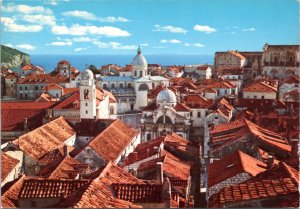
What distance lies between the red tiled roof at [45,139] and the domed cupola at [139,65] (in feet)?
68.1

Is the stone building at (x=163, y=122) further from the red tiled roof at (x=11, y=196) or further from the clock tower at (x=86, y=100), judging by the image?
the red tiled roof at (x=11, y=196)

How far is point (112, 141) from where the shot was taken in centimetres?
2169

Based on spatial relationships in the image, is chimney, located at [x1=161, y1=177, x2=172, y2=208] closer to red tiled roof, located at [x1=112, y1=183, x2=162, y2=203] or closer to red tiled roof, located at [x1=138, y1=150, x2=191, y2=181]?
red tiled roof, located at [x1=112, y1=183, x2=162, y2=203]

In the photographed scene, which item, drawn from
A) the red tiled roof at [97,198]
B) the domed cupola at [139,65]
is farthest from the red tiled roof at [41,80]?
the red tiled roof at [97,198]

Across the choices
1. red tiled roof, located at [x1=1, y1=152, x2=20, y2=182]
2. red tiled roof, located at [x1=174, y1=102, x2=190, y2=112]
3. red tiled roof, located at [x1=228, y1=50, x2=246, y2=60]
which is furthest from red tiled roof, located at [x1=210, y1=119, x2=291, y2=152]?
red tiled roof, located at [x1=228, y1=50, x2=246, y2=60]

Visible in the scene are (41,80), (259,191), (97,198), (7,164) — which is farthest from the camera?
(41,80)

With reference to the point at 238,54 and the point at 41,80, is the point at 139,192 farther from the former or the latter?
the point at 238,54

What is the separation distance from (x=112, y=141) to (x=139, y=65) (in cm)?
2460

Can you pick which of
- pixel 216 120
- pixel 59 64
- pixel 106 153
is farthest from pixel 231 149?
pixel 59 64

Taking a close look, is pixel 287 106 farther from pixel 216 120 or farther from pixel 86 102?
pixel 86 102

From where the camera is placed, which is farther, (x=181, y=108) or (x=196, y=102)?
(x=196, y=102)

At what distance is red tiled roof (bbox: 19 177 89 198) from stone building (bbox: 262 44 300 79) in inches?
1953

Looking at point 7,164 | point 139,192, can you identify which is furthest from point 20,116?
point 139,192

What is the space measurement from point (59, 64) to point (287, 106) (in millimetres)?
41175
